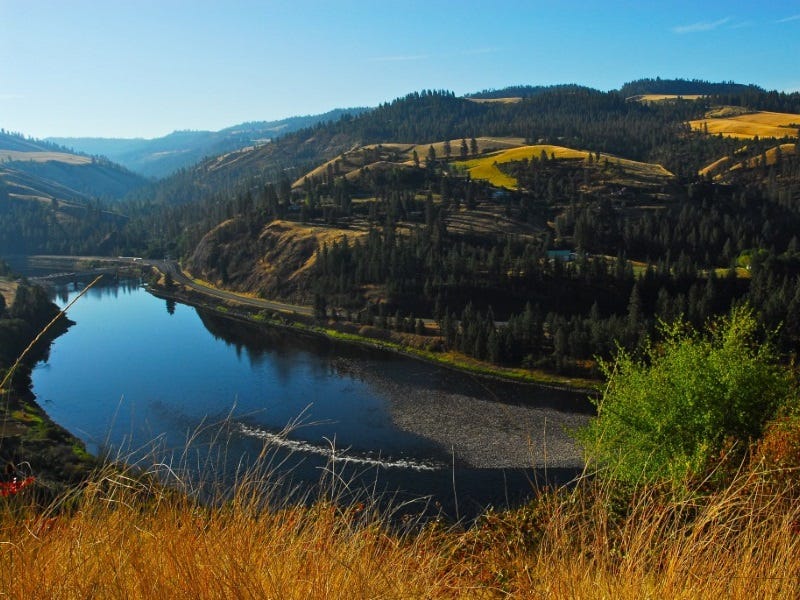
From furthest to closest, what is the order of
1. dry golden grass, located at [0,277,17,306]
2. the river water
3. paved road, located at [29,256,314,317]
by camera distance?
paved road, located at [29,256,314,317]
dry golden grass, located at [0,277,17,306]
the river water

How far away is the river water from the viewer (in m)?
30.3

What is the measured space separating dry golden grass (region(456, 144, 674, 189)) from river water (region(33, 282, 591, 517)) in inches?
2532

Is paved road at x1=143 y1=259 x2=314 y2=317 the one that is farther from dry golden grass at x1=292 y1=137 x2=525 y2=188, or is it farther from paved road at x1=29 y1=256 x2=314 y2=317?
dry golden grass at x1=292 y1=137 x2=525 y2=188

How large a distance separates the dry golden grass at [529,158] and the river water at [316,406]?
64305 millimetres

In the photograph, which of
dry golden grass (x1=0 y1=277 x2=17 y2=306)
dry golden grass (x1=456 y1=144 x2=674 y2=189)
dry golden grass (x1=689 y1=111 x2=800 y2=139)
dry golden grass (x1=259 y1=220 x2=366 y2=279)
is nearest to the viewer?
dry golden grass (x1=0 y1=277 x2=17 y2=306)

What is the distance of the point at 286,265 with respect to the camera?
80.8 m

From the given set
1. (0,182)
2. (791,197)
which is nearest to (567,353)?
(791,197)

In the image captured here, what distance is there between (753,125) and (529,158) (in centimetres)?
8035

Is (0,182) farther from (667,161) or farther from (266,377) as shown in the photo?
(667,161)

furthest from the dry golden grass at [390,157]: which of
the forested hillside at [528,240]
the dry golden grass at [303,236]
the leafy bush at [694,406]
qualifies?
the leafy bush at [694,406]

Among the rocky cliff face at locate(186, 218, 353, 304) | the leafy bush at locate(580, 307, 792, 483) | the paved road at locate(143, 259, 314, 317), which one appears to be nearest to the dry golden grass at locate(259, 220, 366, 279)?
the rocky cliff face at locate(186, 218, 353, 304)

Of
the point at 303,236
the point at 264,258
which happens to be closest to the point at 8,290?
the point at 264,258

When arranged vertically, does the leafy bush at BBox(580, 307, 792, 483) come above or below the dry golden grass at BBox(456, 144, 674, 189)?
below

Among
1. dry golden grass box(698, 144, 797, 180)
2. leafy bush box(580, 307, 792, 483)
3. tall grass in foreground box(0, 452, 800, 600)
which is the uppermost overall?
dry golden grass box(698, 144, 797, 180)
